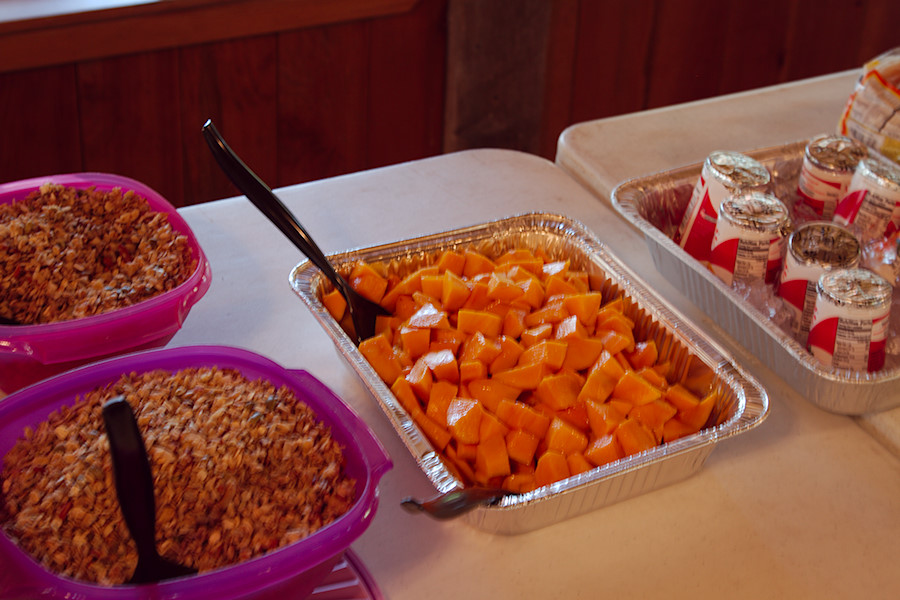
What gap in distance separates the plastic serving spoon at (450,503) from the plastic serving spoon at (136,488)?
0.18m

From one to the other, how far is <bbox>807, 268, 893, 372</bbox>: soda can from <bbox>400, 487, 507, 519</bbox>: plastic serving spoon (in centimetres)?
46

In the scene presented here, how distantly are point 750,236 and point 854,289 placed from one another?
15cm

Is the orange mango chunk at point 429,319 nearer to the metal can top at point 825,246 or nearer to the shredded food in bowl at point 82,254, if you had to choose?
the shredded food in bowl at point 82,254

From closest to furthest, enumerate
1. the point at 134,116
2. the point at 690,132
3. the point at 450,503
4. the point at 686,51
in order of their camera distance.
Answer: the point at 450,503 < the point at 690,132 < the point at 134,116 < the point at 686,51

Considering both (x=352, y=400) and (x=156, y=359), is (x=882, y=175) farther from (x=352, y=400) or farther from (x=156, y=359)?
(x=156, y=359)

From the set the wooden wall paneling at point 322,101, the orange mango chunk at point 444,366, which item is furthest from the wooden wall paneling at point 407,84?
the orange mango chunk at point 444,366

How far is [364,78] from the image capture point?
2.23m

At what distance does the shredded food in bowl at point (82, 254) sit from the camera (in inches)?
35.9

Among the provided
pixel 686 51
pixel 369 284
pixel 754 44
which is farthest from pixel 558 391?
pixel 754 44

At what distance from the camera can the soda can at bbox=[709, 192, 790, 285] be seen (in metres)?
1.05

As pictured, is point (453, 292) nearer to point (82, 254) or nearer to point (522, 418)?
point (522, 418)

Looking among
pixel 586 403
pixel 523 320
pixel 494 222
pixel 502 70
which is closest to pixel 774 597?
pixel 586 403

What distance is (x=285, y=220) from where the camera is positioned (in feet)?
3.22

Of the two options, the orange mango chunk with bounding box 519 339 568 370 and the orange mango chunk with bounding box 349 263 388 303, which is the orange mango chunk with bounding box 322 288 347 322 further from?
the orange mango chunk with bounding box 519 339 568 370
